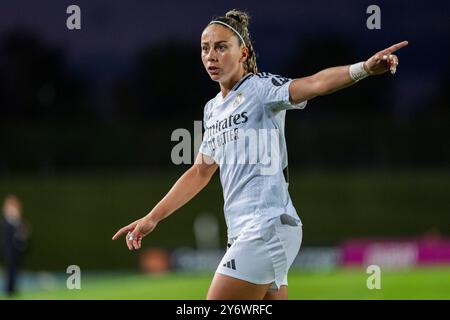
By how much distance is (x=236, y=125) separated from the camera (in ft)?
17.2

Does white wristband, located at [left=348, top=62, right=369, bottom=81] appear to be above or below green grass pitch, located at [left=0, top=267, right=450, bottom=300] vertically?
above

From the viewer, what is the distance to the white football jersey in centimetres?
514

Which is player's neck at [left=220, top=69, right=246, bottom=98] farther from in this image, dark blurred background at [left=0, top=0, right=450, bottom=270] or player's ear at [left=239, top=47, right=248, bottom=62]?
dark blurred background at [left=0, top=0, right=450, bottom=270]

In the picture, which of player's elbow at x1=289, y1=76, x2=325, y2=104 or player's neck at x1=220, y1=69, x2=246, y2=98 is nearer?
player's elbow at x1=289, y1=76, x2=325, y2=104

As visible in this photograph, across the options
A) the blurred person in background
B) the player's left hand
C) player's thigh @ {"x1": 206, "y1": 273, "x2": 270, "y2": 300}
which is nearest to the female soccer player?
player's thigh @ {"x1": 206, "y1": 273, "x2": 270, "y2": 300}

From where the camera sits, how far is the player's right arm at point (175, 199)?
555 cm

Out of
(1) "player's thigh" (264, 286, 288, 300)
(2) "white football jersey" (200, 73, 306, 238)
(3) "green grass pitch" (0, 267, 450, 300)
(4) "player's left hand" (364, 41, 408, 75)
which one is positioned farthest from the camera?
(3) "green grass pitch" (0, 267, 450, 300)

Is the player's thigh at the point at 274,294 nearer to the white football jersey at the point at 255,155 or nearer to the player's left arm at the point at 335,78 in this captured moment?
the white football jersey at the point at 255,155

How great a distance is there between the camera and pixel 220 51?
529 cm

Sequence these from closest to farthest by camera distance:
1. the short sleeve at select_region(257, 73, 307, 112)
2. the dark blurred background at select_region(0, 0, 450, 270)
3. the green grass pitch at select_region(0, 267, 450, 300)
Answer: the short sleeve at select_region(257, 73, 307, 112)
the green grass pitch at select_region(0, 267, 450, 300)
the dark blurred background at select_region(0, 0, 450, 270)

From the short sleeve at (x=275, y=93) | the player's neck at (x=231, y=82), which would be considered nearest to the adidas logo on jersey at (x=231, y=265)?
the short sleeve at (x=275, y=93)

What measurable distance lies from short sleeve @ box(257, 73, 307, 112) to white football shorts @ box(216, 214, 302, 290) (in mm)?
652

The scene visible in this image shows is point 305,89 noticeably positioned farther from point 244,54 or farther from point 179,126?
point 179,126
